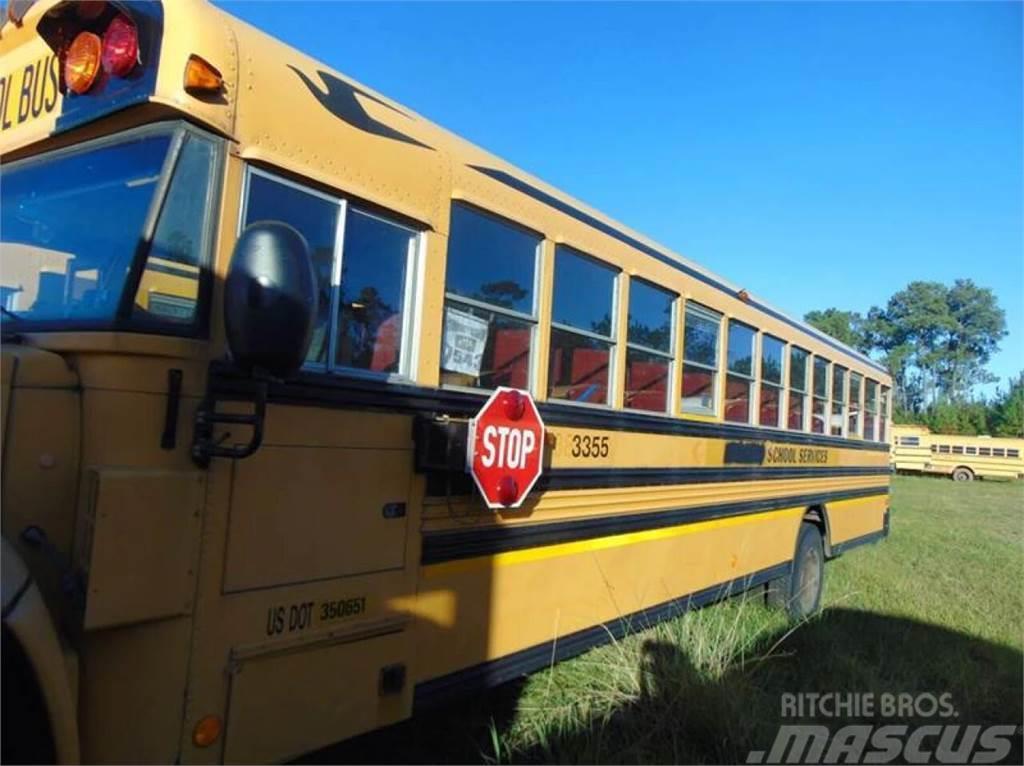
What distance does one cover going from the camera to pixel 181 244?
2.11 meters

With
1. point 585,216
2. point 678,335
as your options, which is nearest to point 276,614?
point 585,216

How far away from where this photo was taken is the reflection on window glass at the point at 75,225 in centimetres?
211

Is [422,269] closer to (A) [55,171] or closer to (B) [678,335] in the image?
(A) [55,171]

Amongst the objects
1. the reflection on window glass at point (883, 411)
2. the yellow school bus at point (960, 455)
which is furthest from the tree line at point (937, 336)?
the reflection on window glass at point (883, 411)

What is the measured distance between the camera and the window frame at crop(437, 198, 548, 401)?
2887 mm

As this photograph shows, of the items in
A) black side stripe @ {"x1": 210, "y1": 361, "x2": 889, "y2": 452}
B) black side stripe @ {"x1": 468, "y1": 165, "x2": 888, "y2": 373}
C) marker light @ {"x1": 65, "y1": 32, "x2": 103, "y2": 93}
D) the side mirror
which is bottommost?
black side stripe @ {"x1": 210, "y1": 361, "x2": 889, "y2": 452}

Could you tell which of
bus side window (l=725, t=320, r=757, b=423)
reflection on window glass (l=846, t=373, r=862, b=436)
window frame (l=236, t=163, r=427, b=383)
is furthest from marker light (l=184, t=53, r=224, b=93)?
reflection on window glass (l=846, t=373, r=862, b=436)

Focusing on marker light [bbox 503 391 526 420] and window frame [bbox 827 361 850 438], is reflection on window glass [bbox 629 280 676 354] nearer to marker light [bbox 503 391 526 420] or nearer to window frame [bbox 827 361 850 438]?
marker light [bbox 503 391 526 420]

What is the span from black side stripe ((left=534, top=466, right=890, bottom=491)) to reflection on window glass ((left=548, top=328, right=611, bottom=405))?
33cm

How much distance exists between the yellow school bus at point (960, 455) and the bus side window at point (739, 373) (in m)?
31.3

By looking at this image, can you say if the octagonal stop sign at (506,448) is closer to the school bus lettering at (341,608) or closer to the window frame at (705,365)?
the school bus lettering at (341,608)

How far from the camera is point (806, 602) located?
20.4 feet

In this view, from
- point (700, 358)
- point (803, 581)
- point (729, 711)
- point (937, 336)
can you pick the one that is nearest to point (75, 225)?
point (729, 711)

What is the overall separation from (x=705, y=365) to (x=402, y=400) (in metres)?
2.52
